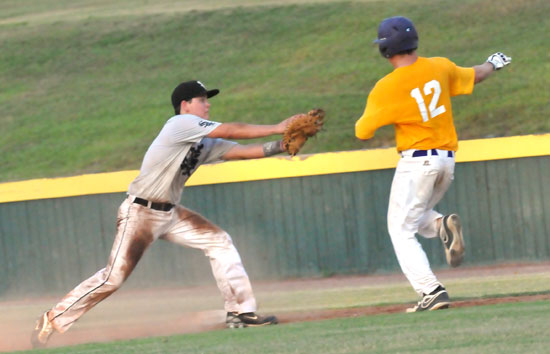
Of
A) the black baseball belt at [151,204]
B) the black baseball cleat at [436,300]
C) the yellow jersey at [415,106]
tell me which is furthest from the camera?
the black baseball belt at [151,204]

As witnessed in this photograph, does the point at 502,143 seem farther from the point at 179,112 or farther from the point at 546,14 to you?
the point at 546,14

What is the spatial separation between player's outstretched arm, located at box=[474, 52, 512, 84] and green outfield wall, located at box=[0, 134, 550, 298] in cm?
404

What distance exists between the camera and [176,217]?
7.65 metres

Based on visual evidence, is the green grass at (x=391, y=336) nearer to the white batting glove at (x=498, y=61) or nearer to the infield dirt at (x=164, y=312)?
the infield dirt at (x=164, y=312)

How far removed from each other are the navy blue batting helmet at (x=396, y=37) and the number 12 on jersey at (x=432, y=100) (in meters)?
0.31

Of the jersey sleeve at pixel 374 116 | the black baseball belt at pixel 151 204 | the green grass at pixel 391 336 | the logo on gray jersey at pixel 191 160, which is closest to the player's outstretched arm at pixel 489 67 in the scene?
the jersey sleeve at pixel 374 116

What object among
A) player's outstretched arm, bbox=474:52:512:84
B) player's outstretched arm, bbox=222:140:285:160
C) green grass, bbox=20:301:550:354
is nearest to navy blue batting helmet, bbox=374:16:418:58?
player's outstretched arm, bbox=474:52:512:84

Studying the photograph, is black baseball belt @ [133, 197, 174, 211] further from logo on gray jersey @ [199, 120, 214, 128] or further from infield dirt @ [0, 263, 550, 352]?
infield dirt @ [0, 263, 550, 352]

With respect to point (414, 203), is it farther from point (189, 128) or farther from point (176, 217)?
point (176, 217)

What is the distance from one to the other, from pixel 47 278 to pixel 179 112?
18.1 feet

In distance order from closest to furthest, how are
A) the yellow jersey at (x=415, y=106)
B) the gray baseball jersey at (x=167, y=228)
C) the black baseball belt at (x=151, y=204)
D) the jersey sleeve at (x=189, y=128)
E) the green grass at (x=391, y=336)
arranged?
the green grass at (x=391, y=336)
the yellow jersey at (x=415, y=106)
the jersey sleeve at (x=189, y=128)
the gray baseball jersey at (x=167, y=228)
the black baseball belt at (x=151, y=204)

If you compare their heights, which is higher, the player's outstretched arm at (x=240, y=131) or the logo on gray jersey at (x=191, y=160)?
the player's outstretched arm at (x=240, y=131)

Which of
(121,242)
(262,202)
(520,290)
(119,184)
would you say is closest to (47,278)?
(119,184)

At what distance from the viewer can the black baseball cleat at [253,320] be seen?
→ 24.8 ft
